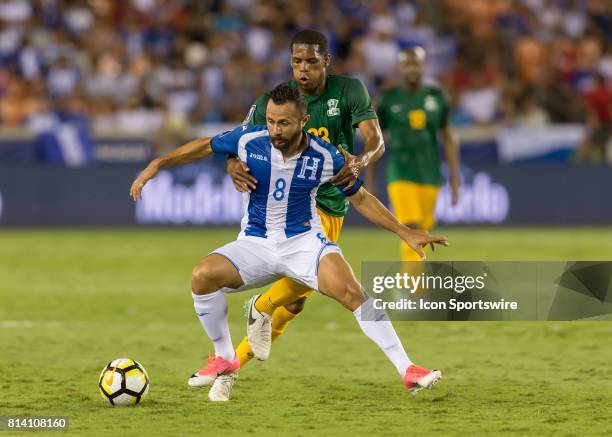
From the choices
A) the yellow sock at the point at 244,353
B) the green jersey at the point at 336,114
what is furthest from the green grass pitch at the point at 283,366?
the green jersey at the point at 336,114

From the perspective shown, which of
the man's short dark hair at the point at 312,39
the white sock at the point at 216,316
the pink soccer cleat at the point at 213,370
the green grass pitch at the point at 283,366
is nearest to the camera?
the green grass pitch at the point at 283,366

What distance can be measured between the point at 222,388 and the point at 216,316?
43cm

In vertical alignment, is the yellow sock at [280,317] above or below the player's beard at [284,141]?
below

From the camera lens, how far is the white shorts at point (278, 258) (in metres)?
7.27

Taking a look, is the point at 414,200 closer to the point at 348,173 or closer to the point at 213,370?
the point at 348,173

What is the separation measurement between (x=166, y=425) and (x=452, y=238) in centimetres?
1183

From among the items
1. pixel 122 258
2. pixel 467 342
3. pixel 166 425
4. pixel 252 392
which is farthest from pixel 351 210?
pixel 166 425

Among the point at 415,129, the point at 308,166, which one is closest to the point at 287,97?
the point at 308,166

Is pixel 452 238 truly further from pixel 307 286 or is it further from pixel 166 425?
pixel 166 425

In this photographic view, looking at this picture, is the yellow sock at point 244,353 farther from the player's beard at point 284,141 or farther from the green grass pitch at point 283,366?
the player's beard at point 284,141

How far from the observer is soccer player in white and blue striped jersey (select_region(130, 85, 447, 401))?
23.7ft

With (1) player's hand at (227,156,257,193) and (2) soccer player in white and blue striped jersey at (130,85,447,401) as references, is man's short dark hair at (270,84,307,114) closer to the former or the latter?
(2) soccer player in white and blue striped jersey at (130,85,447,401)

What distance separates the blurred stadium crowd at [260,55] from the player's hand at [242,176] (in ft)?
41.1

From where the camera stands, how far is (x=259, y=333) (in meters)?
7.68
